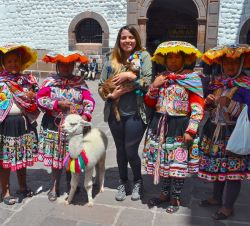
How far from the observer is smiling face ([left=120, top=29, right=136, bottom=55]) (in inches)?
148

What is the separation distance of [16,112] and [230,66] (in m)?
2.27

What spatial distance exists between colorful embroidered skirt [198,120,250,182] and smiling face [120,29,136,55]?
118cm

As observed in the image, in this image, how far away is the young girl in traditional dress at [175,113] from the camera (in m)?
3.49

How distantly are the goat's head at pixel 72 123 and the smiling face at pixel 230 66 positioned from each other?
1.53 m

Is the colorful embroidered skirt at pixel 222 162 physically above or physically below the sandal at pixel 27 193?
above

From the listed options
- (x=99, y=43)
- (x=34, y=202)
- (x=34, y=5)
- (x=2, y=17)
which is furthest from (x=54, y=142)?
(x=2, y=17)

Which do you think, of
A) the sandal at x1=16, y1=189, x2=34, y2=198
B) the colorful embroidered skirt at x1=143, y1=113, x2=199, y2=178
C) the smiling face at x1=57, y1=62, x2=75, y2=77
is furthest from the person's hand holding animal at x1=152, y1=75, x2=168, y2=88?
the sandal at x1=16, y1=189, x2=34, y2=198

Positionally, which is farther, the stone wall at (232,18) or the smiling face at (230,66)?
the stone wall at (232,18)

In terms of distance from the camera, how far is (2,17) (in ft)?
54.4

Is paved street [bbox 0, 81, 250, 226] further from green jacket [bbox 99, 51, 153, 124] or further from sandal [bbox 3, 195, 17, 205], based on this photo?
green jacket [bbox 99, 51, 153, 124]

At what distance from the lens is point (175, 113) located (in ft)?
11.7

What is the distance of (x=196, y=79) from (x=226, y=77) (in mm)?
289

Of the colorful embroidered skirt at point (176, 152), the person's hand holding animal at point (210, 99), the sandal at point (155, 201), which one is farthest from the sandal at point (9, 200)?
the person's hand holding animal at point (210, 99)

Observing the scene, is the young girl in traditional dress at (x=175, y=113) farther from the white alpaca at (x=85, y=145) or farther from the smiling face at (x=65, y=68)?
the smiling face at (x=65, y=68)
